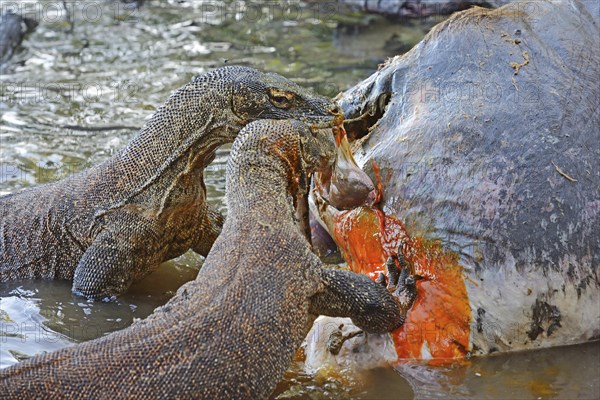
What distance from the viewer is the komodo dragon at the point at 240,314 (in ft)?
16.3

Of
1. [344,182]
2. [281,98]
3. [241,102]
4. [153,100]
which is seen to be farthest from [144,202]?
[153,100]

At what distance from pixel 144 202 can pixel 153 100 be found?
14.1 ft

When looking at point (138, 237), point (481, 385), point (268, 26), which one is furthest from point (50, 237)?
point (268, 26)

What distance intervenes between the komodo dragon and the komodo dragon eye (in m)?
0.74

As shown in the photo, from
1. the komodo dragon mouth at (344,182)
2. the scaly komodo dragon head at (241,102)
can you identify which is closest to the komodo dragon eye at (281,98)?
the scaly komodo dragon head at (241,102)

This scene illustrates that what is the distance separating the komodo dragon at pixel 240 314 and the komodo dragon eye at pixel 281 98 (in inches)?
28.9

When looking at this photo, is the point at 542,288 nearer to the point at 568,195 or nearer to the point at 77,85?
the point at 568,195

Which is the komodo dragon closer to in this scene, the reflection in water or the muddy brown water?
the muddy brown water

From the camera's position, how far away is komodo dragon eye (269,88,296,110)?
22.5ft

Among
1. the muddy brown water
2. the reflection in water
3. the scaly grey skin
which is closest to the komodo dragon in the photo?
the muddy brown water

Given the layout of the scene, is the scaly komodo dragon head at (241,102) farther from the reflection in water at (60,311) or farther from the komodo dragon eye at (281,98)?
the reflection in water at (60,311)

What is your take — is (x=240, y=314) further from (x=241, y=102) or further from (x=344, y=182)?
(x=241, y=102)

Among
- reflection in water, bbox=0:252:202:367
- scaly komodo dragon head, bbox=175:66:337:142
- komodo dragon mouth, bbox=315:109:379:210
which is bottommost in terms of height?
reflection in water, bbox=0:252:202:367

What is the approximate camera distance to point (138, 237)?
743cm
